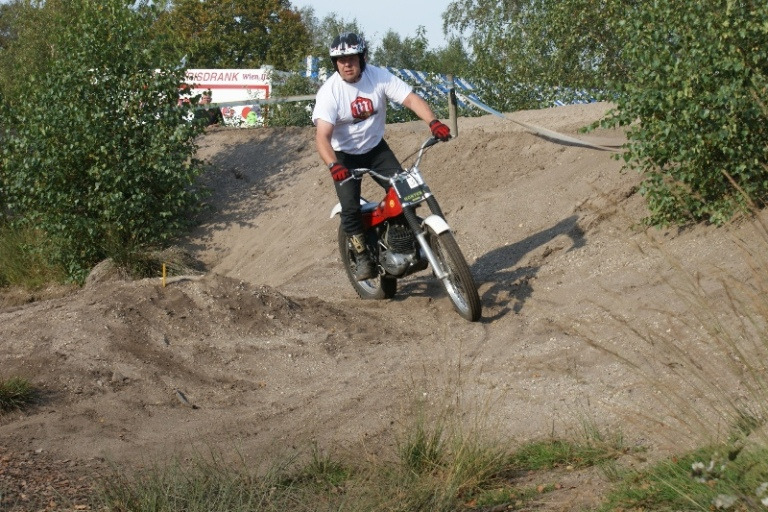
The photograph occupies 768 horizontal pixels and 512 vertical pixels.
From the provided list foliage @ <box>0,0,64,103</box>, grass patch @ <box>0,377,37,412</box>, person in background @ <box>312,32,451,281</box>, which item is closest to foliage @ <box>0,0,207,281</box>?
foliage @ <box>0,0,64,103</box>

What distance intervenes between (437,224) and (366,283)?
1.75m

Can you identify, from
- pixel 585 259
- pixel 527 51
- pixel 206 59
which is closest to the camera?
pixel 585 259

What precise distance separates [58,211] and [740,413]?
10789 mm

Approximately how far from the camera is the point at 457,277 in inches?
320

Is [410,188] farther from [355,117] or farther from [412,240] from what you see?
[355,117]

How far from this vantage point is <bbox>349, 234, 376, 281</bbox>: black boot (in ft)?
29.6

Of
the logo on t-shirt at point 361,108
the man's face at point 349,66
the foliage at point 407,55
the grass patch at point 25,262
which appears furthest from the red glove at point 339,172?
the foliage at point 407,55

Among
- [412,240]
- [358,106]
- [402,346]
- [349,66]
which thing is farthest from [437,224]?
[349,66]

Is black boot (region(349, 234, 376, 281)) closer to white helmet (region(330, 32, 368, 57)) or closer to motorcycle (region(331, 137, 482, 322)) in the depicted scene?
motorcycle (region(331, 137, 482, 322))

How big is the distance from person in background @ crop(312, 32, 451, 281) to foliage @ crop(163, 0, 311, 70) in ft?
108

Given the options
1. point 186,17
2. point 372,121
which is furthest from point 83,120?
point 186,17

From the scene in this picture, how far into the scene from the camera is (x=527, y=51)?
20.9m

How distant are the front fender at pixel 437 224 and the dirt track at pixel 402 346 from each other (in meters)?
0.78

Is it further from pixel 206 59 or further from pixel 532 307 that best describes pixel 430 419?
pixel 206 59
